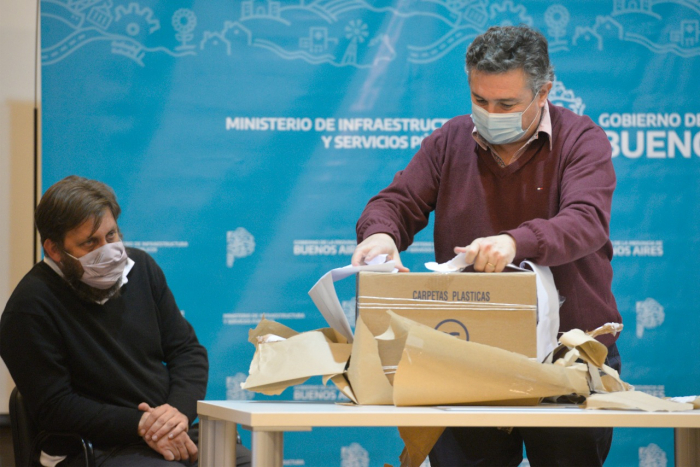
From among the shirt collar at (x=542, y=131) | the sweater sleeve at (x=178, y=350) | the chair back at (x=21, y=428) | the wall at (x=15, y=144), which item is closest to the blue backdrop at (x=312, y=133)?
the wall at (x=15, y=144)

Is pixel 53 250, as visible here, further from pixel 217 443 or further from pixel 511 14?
pixel 511 14

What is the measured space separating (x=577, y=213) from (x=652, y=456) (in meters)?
2.13

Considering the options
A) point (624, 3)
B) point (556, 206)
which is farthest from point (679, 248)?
point (556, 206)

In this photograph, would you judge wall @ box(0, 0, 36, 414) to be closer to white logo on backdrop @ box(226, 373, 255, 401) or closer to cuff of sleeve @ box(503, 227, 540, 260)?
white logo on backdrop @ box(226, 373, 255, 401)

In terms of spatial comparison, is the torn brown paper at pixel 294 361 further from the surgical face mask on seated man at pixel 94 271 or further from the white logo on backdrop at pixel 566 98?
the white logo on backdrop at pixel 566 98

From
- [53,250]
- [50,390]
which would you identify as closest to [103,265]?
[53,250]

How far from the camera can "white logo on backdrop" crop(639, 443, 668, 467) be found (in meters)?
3.25

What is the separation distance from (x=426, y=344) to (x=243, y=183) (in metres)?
2.11

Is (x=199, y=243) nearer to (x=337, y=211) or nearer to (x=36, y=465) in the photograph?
(x=337, y=211)

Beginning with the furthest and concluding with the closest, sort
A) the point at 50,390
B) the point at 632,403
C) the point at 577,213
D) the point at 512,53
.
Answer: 1. the point at 50,390
2. the point at 512,53
3. the point at 577,213
4. the point at 632,403

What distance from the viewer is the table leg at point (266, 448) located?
1.20 meters

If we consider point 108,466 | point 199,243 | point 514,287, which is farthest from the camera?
point 199,243

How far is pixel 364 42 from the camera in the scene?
330 centimetres

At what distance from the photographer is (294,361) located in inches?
56.3
